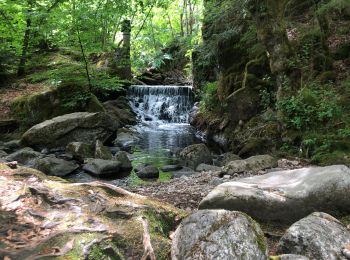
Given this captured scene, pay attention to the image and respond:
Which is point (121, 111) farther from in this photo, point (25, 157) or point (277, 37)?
point (277, 37)

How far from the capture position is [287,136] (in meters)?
8.45

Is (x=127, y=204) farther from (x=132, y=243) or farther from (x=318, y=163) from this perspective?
(x=318, y=163)

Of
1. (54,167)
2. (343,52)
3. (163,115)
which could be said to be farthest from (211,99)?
(54,167)

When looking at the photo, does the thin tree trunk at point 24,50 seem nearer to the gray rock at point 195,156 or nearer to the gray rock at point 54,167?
the gray rock at point 54,167

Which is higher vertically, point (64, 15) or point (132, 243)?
point (64, 15)

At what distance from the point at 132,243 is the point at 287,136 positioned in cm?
638

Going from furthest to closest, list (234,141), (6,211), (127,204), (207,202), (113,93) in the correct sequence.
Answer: (113,93) → (234,141) → (207,202) → (127,204) → (6,211)

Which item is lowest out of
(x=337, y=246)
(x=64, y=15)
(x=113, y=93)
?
(x=337, y=246)

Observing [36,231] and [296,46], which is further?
[296,46]

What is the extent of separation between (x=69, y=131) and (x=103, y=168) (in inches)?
143

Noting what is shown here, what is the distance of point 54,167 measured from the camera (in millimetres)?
8383

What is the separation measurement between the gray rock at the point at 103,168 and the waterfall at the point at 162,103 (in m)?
8.23

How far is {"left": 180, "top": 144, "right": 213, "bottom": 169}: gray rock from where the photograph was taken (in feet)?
31.7

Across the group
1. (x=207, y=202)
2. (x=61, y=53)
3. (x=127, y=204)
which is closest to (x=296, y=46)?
(x=207, y=202)
